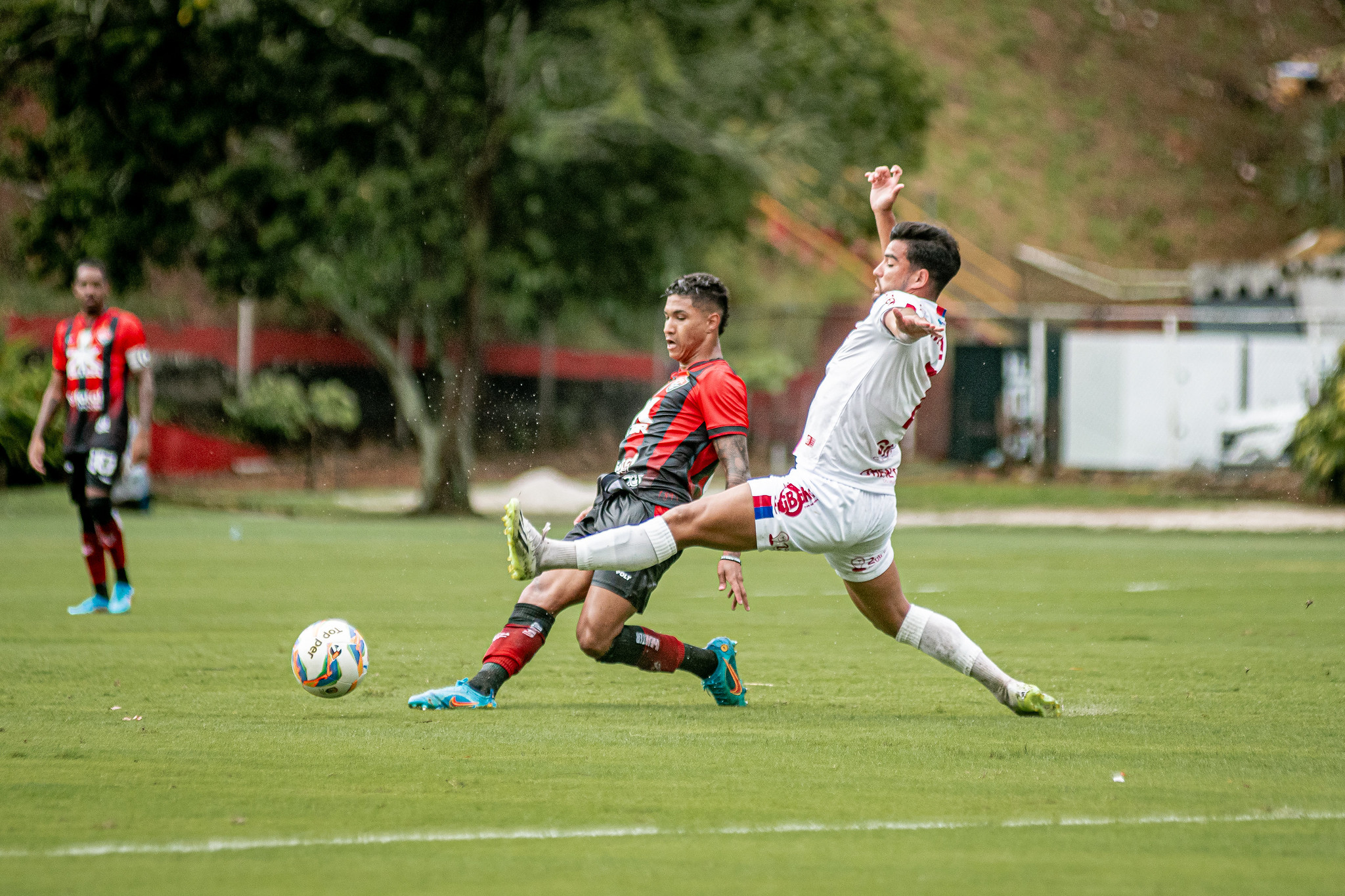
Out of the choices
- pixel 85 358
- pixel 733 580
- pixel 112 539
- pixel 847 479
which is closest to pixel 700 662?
pixel 733 580

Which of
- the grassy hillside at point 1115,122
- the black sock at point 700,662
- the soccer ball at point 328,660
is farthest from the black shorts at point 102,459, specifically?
the grassy hillside at point 1115,122

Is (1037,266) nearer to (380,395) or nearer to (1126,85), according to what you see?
(380,395)

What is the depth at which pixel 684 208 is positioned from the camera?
26.5m

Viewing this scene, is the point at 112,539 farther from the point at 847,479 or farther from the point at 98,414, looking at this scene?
the point at 847,479

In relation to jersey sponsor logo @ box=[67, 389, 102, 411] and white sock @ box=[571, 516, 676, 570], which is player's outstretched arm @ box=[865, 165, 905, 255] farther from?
jersey sponsor logo @ box=[67, 389, 102, 411]

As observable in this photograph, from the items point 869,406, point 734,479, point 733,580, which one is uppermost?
point 869,406

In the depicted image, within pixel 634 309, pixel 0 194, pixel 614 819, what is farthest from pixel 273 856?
pixel 0 194

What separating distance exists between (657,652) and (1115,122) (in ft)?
240

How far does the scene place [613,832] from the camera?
14.0 feet

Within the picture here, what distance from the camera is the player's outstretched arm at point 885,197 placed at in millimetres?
6520

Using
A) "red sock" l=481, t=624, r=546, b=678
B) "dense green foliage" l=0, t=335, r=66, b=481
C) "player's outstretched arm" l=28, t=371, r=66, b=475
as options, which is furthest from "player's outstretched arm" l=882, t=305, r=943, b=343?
"dense green foliage" l=0, t=335, r=66, b=481

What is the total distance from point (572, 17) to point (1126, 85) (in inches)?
2385

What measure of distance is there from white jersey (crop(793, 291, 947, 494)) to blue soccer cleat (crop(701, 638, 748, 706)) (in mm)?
1076

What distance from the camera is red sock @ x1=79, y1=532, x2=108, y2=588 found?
10234 mm
